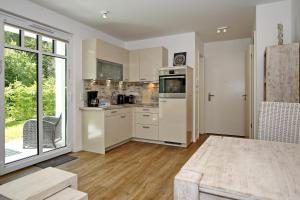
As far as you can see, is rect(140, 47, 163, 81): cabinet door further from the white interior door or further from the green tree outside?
the green tree outside

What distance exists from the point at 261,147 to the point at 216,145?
0.95 feet

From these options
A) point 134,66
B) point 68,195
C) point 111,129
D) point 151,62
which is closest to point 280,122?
point 68,195

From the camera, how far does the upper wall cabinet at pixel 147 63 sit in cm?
422

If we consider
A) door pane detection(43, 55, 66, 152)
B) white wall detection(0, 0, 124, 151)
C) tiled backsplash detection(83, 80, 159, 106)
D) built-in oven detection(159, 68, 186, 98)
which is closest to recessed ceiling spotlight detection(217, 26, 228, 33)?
built-in oven detection(159, 68, 186, 98)

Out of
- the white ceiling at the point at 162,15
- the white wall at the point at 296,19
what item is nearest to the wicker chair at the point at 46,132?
the white ceiling at the point at 162,15

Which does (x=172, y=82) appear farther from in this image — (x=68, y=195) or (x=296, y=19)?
Result: (x=68, y=195)

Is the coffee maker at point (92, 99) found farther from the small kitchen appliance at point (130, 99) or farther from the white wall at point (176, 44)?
the white wall at point (176, 44)

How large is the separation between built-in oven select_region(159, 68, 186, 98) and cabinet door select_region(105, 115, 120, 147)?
1142mm

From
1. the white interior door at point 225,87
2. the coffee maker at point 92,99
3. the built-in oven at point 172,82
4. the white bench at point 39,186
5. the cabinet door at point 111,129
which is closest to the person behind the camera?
the white bench at point 39,186

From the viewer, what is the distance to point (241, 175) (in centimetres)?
77

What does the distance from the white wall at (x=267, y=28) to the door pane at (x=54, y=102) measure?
3.39 m

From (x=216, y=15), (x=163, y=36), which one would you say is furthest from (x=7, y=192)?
(x=163, y=36)

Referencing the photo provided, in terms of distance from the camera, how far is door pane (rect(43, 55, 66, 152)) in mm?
3133

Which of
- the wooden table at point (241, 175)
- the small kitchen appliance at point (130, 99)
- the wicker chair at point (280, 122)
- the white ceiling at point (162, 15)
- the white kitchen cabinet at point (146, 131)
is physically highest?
the white ceiling at point (162, 15)
